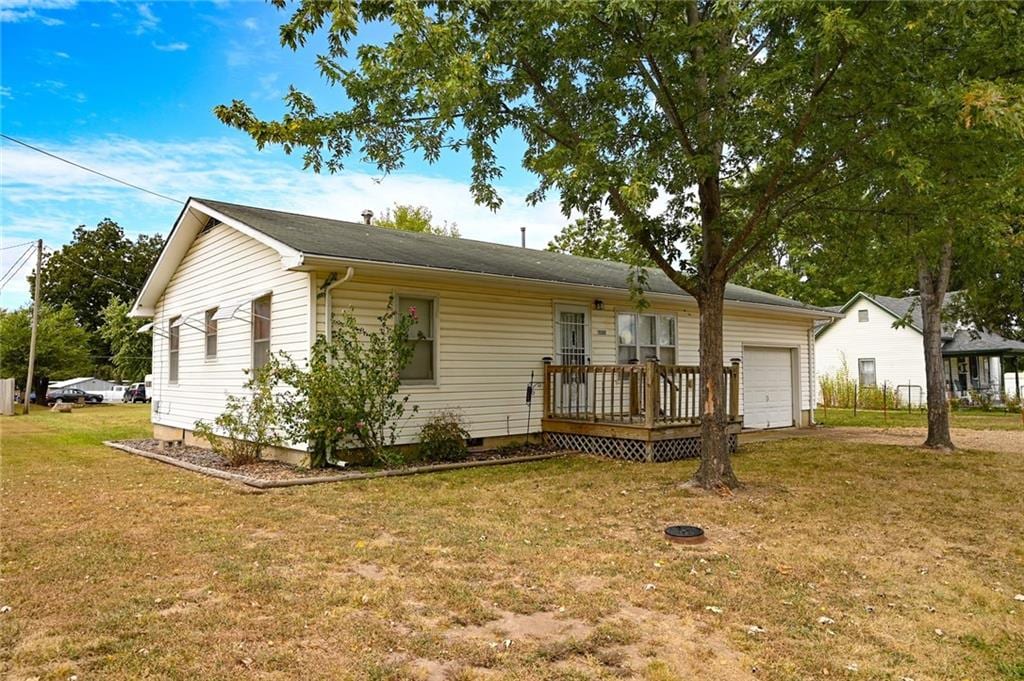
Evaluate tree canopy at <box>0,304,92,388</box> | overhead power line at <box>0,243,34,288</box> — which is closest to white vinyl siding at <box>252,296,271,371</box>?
overhead power line at <box>0,243,34,288</box>

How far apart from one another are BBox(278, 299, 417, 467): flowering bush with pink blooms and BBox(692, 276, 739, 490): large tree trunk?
4215 mm

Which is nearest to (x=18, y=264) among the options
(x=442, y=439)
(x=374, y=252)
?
(x=374, y=252)

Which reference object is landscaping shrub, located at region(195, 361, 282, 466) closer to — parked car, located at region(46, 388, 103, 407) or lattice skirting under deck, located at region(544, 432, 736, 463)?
lattice skirting under deck, located at region(544, 432, 736, 463)

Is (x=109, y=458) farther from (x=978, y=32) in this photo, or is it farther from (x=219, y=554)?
(x=978, y=32)

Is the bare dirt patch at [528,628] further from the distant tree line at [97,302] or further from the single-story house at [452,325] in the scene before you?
the distant tree line at [97,302]

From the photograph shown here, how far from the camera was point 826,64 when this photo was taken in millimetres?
6250

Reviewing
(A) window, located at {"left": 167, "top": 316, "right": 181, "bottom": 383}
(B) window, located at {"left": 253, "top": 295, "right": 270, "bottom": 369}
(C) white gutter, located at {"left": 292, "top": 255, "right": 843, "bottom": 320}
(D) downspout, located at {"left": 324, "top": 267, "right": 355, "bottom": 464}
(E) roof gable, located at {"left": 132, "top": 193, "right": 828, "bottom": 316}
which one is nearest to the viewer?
(C) white gutter, located at {"left": 292, "top": 255, "right": 843, "bottom": 320}

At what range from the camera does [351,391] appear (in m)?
8.76

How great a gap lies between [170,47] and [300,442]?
749 centimetres

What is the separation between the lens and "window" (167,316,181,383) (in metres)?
14.1

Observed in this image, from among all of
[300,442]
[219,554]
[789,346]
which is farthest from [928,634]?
[789,346]

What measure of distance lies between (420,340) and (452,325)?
1.95 feet

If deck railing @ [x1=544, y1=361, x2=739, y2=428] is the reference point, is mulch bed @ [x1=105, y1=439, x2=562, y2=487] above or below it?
below

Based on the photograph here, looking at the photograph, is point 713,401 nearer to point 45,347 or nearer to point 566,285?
A: point 566,285
